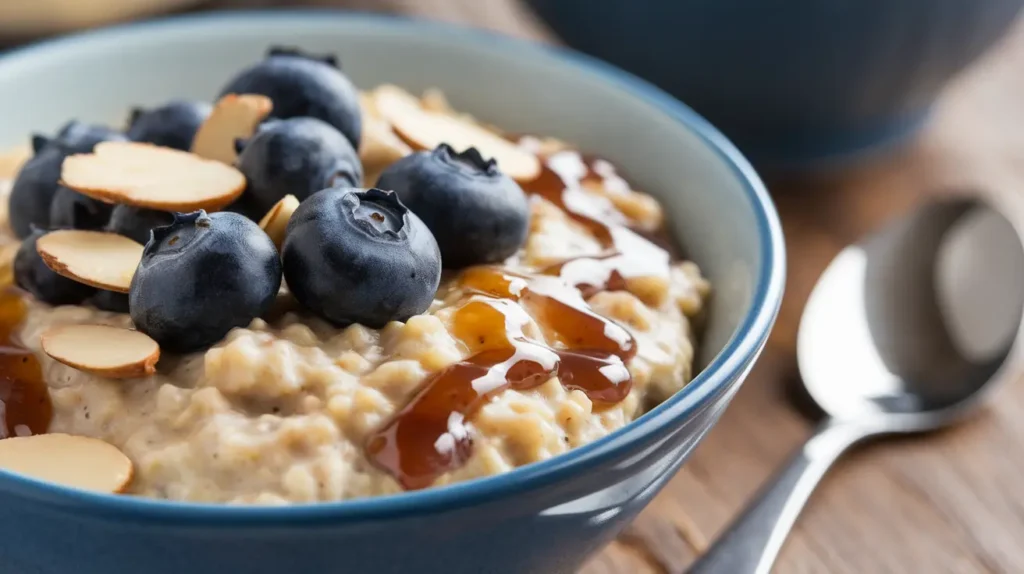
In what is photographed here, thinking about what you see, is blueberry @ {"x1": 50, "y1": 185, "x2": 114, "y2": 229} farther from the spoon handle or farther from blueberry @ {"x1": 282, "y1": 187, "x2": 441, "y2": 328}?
the spoon handle

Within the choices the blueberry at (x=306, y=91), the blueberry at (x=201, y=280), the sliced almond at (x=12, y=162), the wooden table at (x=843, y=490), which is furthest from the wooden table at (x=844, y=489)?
the sliced almond at (x=12, y=162)

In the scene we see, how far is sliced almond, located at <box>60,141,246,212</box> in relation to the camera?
1.36 metres

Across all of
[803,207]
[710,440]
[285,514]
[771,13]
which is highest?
[771,13]

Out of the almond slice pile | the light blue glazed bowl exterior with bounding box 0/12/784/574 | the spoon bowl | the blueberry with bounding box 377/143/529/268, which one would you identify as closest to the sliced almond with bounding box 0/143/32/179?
the light blue glazed bowl exterior with bounding box 0/12/784/574

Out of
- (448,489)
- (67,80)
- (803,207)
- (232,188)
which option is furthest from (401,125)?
(803,207)

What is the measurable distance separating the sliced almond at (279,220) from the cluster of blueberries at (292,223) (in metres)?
0.05

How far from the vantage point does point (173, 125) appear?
1.57 metres

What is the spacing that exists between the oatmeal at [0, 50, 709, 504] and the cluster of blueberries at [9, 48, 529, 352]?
0.03m

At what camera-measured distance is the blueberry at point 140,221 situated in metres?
1.37

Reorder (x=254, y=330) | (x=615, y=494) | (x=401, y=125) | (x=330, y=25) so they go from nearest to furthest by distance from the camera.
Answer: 1. (x=615, y=494)
2. (x=254, y=330)
3. (x=401, y=125)
4. (x=330, y=25)

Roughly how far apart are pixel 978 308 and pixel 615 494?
106 centimetres

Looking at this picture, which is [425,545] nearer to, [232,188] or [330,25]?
[232,188]

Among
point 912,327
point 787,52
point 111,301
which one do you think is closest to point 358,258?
point 111,301

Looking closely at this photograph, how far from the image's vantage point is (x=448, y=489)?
97cm
